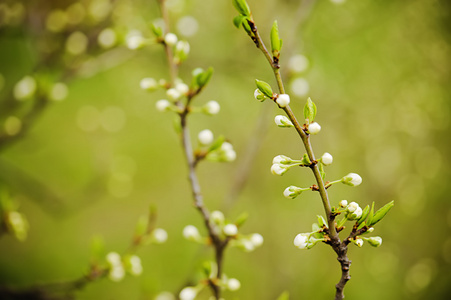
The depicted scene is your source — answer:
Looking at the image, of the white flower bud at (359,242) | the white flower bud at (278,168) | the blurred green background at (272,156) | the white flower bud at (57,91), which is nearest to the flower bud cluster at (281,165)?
the white flower bud at (278,168)

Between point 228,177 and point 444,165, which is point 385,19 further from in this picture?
point 228,177

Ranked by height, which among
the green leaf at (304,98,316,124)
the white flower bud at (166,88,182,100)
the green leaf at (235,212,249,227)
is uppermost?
the green leaf at (304,98,316,124)

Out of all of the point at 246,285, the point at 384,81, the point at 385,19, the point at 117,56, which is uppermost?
the point at 385,19

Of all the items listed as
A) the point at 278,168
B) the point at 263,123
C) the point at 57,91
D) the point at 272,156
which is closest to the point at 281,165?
the point at 278,168

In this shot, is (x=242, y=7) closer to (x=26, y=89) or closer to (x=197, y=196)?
(x=197, y=196)

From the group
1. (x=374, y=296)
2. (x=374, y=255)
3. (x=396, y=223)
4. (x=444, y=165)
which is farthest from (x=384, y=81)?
(x=374, y=296)

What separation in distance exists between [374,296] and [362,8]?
1.25m

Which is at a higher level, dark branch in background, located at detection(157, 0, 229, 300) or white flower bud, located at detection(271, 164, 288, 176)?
white flower bud, located at detection(271, 164, 288, 176)

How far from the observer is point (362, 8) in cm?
145

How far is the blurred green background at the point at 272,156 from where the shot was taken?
4.53 ft

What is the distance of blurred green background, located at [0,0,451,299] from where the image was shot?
54.3 inches

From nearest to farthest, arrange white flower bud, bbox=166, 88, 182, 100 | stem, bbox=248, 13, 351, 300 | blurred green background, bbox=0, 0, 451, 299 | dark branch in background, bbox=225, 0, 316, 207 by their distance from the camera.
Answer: stem, bbox=248, 13, 351, 300
white flower bud, bbox=166, 88, 182, 100
dark branch in background, bbox=225, 0, 316, 207
blurred green background, bbox=0, 0, 451, 299

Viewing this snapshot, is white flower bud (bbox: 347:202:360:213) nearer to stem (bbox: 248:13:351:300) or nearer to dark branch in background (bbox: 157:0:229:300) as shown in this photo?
stem (bbox: 248:13:351:300)

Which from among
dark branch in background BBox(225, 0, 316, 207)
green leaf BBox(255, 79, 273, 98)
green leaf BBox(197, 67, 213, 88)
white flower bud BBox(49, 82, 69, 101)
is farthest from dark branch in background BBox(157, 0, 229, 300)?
white flower bud BBox(49, 82, 69, 101)
